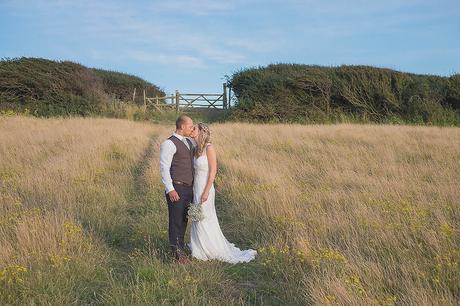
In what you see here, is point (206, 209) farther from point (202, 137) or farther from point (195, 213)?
point (202, 137)

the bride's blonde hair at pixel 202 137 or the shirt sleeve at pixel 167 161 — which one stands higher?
the bride's blonde hair at pixel 202 137

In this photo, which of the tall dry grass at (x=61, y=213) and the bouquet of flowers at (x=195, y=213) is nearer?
the tall dry grass at (x=61, y=213)

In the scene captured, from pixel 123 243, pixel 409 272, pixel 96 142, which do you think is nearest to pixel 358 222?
pixel 409 272

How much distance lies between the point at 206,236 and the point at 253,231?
1.15 meters

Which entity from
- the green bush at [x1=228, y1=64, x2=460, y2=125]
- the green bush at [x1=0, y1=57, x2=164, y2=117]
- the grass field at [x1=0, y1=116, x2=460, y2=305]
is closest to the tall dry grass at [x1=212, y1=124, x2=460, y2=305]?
the grass field at [x1=0, y1=116, x2=460, y2=305]

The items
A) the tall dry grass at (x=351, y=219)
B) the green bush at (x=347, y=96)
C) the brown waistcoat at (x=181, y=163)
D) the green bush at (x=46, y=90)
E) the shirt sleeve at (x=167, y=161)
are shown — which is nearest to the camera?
the tall dry grass at (x=351, y=219)

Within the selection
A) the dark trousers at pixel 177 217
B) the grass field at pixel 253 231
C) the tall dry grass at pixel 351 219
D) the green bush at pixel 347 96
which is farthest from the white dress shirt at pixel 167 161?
the green bush at pixel 347 96

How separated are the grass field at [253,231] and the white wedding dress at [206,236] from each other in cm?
17

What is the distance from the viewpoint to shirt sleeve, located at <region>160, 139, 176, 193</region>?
545 centimetres

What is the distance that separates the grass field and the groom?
0.36 meters

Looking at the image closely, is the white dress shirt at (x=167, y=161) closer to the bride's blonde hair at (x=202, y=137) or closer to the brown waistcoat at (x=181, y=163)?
the brown waistcoat at (x=181, y=163)

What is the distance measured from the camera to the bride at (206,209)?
5.66 m

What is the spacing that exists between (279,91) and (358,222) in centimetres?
2136

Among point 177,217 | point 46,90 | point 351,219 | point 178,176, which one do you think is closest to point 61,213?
point 177,217
